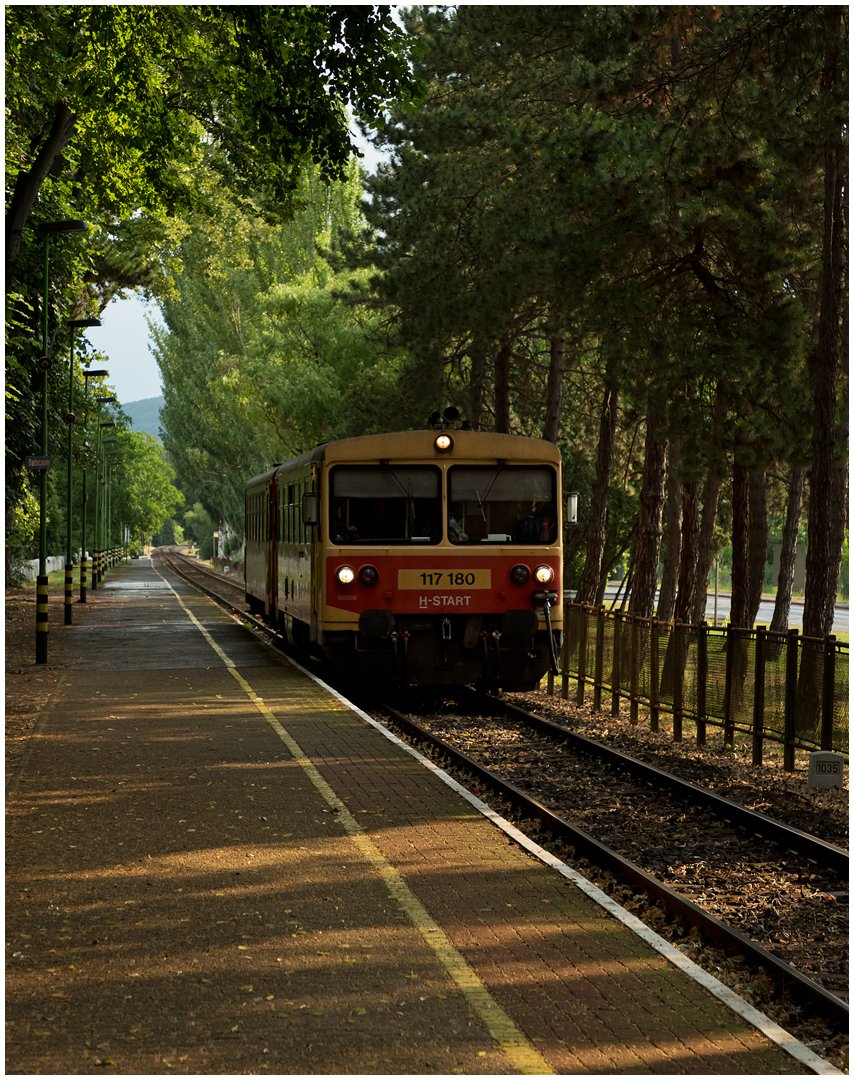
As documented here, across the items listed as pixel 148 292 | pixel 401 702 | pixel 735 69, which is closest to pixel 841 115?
pixel 735 69

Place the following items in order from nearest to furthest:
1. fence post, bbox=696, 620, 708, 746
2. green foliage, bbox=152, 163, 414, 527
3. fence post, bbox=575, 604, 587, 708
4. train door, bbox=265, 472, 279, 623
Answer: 1. fence post, bbox=696, 620, 708, 746
2. fence post, bbox=575, 604, 587, 708
3. train door, bbox=265, 472, 279, 623
4. green foliage, bbox=152, 163, 414, 527

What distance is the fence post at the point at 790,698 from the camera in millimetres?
12148

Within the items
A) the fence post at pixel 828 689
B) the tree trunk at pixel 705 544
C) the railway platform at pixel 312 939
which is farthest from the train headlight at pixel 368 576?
the tree trunk at pixel 705 544

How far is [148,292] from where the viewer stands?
129ft

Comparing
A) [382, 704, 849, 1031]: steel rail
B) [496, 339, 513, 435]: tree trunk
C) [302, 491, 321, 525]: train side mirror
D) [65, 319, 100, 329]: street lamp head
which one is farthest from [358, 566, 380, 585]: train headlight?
[65, 319, 100, 329]: street lamp head

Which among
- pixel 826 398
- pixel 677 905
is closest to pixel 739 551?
pixel 826 398

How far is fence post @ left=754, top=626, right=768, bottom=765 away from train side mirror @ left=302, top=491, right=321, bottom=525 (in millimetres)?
5937

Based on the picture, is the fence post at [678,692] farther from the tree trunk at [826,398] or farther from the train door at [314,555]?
the train door at [314,555]

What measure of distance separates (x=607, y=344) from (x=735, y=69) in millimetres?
4241

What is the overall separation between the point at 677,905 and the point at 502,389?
78.4ft

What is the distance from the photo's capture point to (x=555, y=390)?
2906 cm

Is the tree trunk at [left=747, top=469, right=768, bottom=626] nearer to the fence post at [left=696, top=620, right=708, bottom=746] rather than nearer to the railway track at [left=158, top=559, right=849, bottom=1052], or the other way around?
the fence post at [left=696, top=620, right=708, bottom=746]

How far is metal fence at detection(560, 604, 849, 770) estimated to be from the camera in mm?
11672

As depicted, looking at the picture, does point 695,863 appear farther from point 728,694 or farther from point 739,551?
point 739,551
